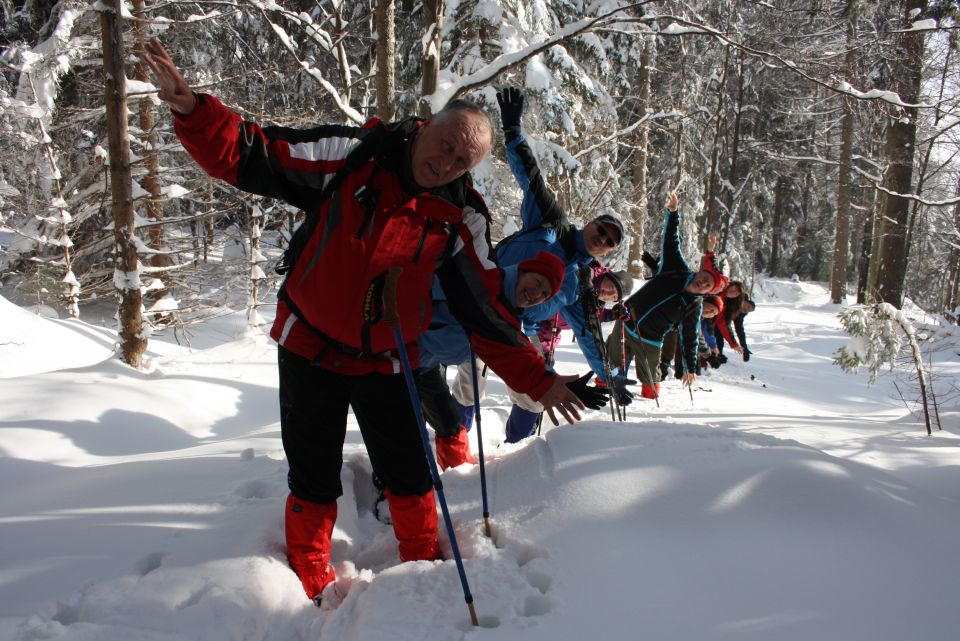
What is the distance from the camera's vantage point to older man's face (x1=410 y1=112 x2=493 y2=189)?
1961 mm

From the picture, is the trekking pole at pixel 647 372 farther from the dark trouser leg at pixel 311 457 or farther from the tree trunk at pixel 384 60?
the dark trouser leg at pixel 311 457

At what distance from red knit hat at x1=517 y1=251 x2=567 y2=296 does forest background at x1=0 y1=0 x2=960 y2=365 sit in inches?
136

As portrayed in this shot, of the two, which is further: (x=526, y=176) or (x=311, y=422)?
(x=526, y=176)

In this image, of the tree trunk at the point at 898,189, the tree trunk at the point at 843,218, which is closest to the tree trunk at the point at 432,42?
the tree trunk at the point at 898,189

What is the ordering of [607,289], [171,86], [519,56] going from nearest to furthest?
[171,86]
[607,289]
[519,56]

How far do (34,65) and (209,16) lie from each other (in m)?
4.34

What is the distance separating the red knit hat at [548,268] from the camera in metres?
2.42

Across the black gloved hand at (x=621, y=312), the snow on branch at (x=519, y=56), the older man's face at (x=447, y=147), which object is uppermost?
the snow on branch at (x=519, y=56)

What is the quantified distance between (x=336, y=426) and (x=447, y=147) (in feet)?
4.04

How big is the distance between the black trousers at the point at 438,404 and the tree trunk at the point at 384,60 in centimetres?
361

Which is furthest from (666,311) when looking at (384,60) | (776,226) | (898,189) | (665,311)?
(776,226)

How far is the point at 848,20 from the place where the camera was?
26.7ft

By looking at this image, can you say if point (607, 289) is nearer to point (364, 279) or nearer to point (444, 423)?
point (444, 423)

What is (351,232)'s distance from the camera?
1970mm
